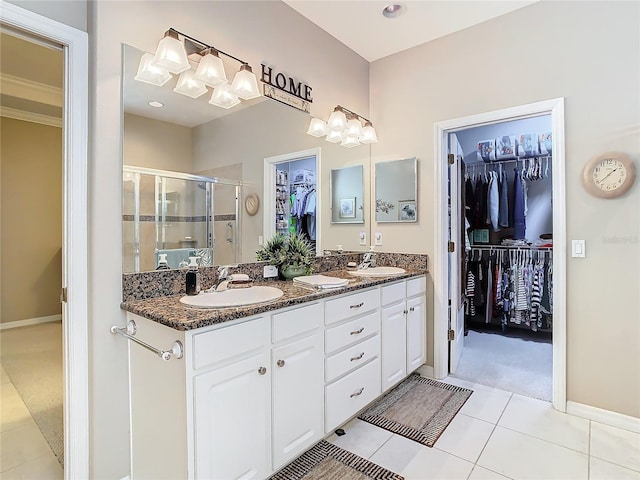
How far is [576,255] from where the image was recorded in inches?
86.8

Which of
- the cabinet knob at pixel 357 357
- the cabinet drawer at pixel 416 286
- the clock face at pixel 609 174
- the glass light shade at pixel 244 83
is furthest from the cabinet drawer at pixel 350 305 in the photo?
the clock face at pixel 609 174

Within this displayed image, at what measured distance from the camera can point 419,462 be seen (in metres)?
1.78

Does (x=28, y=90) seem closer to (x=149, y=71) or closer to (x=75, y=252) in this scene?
(x=149, y=71)

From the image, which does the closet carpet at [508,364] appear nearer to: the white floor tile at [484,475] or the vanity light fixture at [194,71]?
the white floor tile at [484,475]

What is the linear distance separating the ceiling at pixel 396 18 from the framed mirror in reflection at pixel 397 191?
3.19ft

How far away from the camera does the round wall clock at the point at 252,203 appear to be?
2.16 metres

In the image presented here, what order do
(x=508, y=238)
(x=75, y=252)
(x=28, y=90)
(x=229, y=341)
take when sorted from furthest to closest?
(x=508, y=238), (x=28, y=90), (x=75, y=252), (x=229, y=341)

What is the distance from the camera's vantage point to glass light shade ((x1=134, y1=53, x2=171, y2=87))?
1.63 m

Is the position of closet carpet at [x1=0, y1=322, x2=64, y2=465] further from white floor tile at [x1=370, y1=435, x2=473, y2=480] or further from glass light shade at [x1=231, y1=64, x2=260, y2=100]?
glass light shade at [x1=231, y1=64, x2=260, y2=100]

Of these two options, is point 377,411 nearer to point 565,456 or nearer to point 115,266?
point 565,456

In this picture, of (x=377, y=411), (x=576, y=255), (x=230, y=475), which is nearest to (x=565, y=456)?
(x=377, y=411)

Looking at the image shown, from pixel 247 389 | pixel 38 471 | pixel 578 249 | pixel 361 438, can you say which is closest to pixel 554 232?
pixel 578 249

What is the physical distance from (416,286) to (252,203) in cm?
141

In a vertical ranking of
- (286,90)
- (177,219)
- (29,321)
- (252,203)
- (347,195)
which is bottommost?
(29,321)
